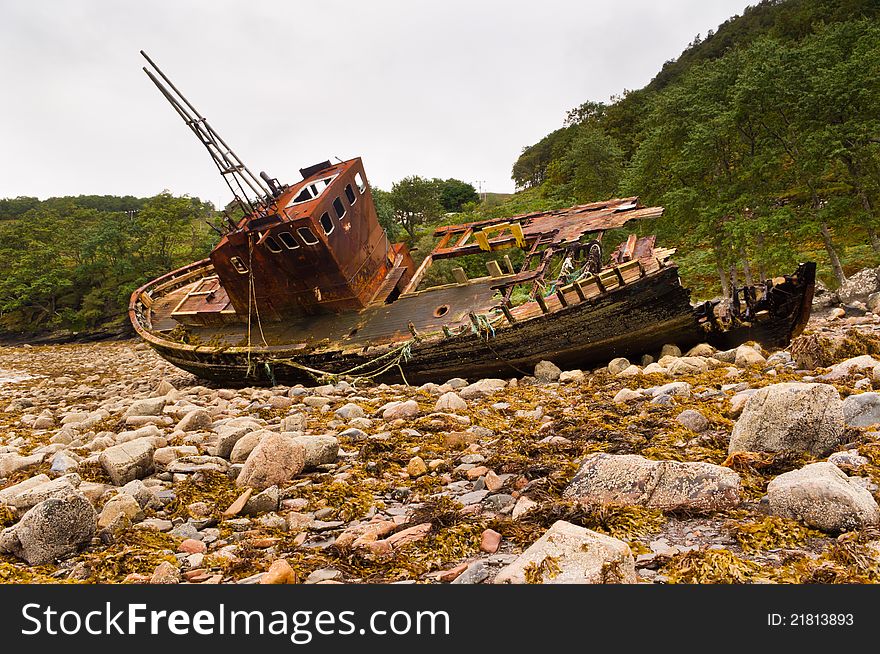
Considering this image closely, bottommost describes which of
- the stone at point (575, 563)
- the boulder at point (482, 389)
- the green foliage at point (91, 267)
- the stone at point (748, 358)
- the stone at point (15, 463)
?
the stone at point (748, 358)

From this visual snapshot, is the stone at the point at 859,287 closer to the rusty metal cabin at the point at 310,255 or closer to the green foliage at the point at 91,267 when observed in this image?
the rusty metal cabin at the point at 310,255

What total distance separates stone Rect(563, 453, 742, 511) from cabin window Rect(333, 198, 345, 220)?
12.6 meters

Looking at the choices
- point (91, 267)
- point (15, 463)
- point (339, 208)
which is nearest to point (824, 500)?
point (15, 463)

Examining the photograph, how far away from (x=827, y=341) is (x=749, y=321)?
2.44 metres

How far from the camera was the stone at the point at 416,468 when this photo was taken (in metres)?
4.61

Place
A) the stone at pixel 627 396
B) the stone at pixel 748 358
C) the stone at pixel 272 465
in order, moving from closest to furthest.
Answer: the stone at pixel 272 465
the stone at pixel 627 396
the stone at pixel 748 358

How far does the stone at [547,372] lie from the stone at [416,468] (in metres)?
5.21

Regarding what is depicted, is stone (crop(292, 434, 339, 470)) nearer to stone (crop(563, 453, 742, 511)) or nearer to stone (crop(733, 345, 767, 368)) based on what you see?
stone (crop(563, 453, 742, 511))

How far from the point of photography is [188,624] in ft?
7.84

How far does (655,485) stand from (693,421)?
1.70 m

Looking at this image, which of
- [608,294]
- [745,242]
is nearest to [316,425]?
[608,294]

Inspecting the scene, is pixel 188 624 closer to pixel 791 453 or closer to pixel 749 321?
pixel 791 453

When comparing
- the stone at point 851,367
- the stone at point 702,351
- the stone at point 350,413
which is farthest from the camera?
the stone at point 702,351

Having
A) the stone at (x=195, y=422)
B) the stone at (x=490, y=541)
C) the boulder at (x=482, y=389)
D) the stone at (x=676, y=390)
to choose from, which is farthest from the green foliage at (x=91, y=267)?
the stone at (x=490, y=541)
